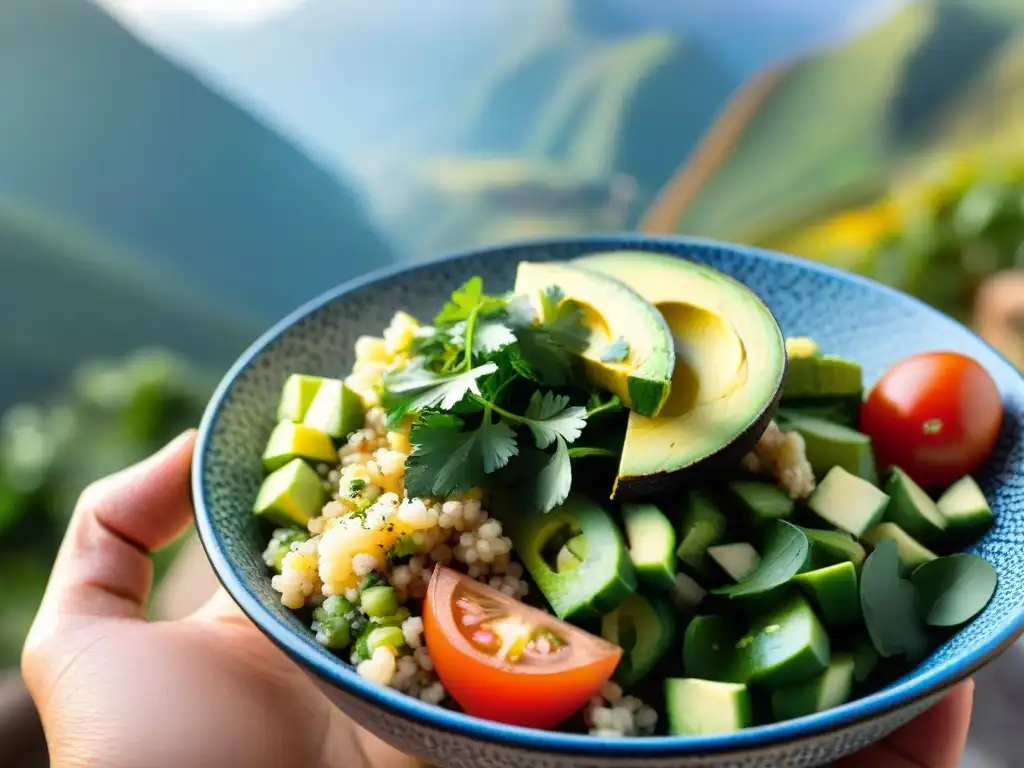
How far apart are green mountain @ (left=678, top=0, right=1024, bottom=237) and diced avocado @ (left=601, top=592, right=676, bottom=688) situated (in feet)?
9.98

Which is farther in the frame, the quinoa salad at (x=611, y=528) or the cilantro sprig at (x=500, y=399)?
the cilantro sprig at (x=500, y=399)

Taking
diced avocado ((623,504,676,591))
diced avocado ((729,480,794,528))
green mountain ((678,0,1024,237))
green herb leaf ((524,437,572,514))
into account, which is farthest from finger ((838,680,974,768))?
green mountain ((678,0,1024,237))

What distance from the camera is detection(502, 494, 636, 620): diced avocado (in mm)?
1348

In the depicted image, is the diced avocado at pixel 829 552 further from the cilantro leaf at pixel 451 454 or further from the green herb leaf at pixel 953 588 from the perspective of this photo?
the cilantro leaf at pixel 451 454

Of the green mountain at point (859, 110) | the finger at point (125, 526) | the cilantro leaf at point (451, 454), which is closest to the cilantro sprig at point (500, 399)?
the cilantro leaf at point (451, 454)

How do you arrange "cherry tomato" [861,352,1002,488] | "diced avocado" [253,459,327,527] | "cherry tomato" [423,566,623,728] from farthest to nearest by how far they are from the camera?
"cherry tomato" [861,352,1002,488]
"diced avocado" [253,459,327,527]
"cherry tomato" [423,566,623,728]

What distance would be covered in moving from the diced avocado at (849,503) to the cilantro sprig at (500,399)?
0.38 meters

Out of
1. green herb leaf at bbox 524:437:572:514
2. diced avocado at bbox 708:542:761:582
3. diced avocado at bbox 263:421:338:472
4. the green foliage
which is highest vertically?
green herb leaf at bbox 524:437:572:514

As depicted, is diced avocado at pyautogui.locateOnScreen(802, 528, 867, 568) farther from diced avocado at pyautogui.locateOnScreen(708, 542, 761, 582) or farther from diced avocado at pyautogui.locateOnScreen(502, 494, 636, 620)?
diced avocado at pyautogui.locateOnScreen(502, 494, 636, 620)

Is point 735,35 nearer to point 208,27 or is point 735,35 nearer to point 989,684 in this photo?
point 208,27

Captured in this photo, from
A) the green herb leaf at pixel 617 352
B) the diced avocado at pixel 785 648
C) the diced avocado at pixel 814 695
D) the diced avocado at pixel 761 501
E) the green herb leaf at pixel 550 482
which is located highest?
the green herb leaf at pixel 617 352

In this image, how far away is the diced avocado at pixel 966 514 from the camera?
167cm

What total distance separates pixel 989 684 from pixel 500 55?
3342mm

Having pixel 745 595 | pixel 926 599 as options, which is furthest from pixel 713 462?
pixel 926 599
